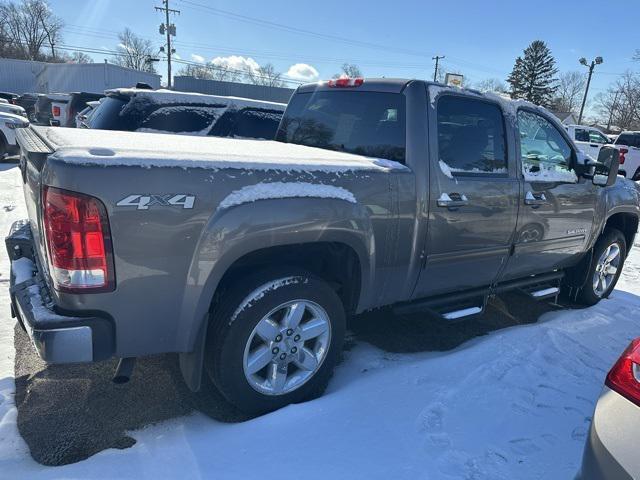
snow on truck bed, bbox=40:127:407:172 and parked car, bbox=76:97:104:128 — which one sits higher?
snow on truck bed, bbox=40:127:407:172

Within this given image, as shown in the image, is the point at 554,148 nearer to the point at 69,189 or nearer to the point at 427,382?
the point at 427,382

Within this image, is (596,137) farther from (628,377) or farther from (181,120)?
(628,377)

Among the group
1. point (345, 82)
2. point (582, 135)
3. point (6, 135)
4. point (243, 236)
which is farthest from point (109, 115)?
point (582, 135)

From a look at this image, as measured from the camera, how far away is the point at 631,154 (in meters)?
18.0

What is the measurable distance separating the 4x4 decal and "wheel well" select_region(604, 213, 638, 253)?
15.1 feet

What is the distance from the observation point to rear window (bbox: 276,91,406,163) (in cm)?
333

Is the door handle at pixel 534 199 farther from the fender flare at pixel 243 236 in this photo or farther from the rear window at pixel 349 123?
the fender flare at pixel 243 236

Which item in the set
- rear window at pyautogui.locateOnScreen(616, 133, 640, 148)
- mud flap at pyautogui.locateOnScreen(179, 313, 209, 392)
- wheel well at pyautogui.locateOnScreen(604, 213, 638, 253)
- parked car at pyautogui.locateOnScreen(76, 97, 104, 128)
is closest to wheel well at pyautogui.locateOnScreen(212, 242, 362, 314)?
mud flap at pyautogui.locateOnScreen(179, 313, 209, 392)

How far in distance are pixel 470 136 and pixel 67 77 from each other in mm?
44821

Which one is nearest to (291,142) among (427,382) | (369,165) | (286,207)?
(369,165)

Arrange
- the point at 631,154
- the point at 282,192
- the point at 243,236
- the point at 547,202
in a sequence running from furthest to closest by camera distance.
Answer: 1. the point at 631,154
2. the point at 547,202
3. the point at 282,192
4. the point at 243,236

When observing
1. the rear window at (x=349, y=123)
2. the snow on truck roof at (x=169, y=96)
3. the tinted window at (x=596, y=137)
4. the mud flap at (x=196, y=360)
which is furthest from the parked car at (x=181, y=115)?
the tinted window at (x=596, y=137)

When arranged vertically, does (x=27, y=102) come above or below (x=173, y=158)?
below

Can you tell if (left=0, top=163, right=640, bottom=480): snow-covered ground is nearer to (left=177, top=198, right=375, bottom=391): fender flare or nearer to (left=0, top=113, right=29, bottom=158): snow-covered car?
(left=177, top=198, right=375, bottom=391): fender flare
